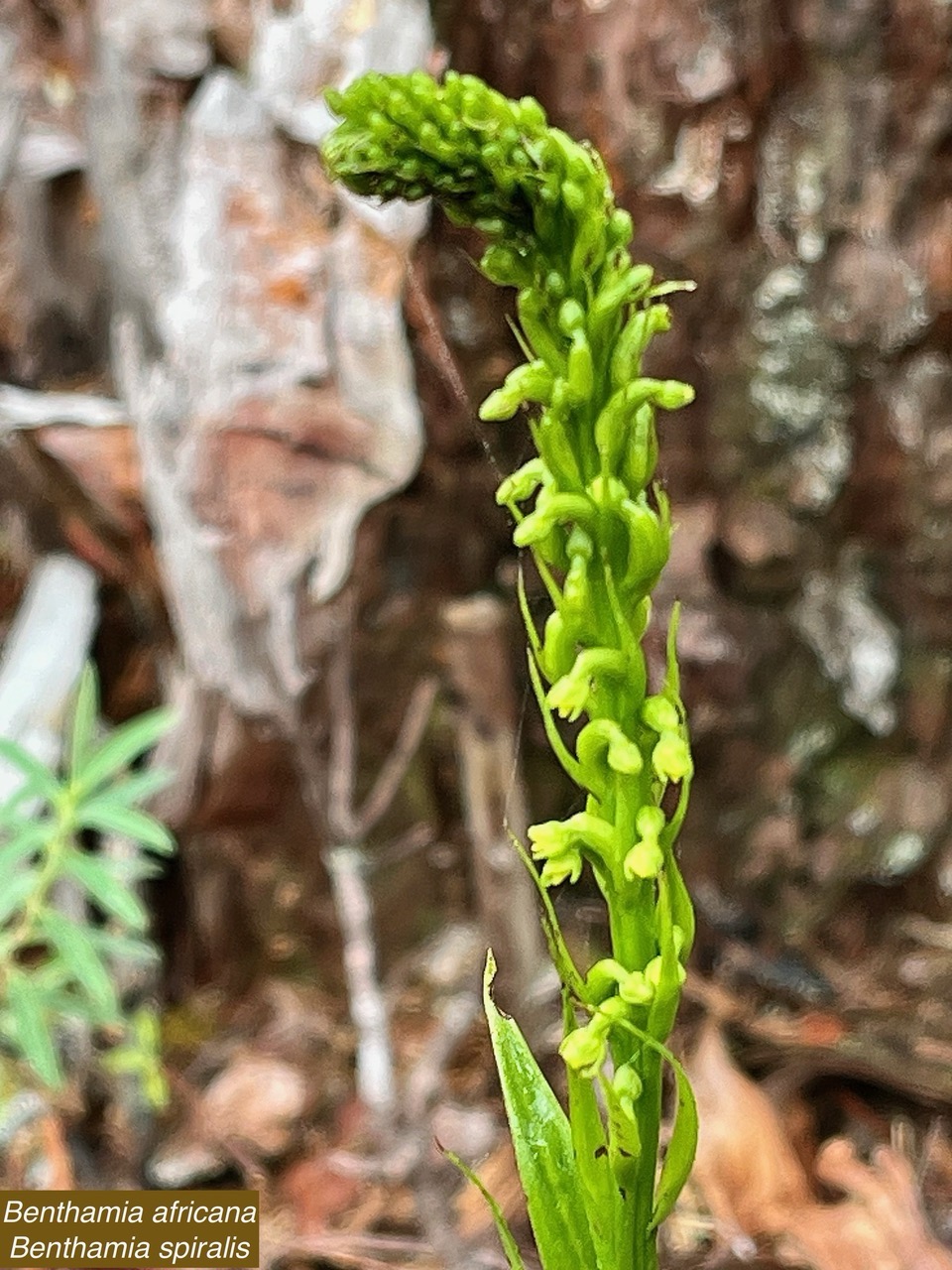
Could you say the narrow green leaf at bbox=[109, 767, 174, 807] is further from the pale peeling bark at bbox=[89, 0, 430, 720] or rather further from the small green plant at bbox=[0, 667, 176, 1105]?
the pale peeling bark at bbox=[89, 0, 430, 720]

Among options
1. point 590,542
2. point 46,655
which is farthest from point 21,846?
point 590,542

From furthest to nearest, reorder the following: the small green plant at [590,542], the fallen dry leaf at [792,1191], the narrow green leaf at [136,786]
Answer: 1. the narrow green leaf at [136,786]
2. the fallen dry leaf at [792,1191]
3. the small green plant at [590,542]

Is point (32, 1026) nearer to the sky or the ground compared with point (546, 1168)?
nearer to the ground

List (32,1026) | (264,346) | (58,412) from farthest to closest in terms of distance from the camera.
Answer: (58,412)
(264,346)
(32,1026)

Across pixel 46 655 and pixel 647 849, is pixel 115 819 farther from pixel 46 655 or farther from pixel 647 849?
pixel 647 849

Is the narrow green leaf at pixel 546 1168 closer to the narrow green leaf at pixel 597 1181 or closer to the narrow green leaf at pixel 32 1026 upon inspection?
the narrow green leaf at pixel 597 1181

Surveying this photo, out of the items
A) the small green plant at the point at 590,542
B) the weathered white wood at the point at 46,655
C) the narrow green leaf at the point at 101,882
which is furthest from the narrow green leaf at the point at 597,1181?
the weathered white wood at the point at 46,655

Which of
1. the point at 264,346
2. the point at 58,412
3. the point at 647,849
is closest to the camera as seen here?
the point at 647,849

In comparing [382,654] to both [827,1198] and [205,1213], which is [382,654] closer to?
[205,1213]
